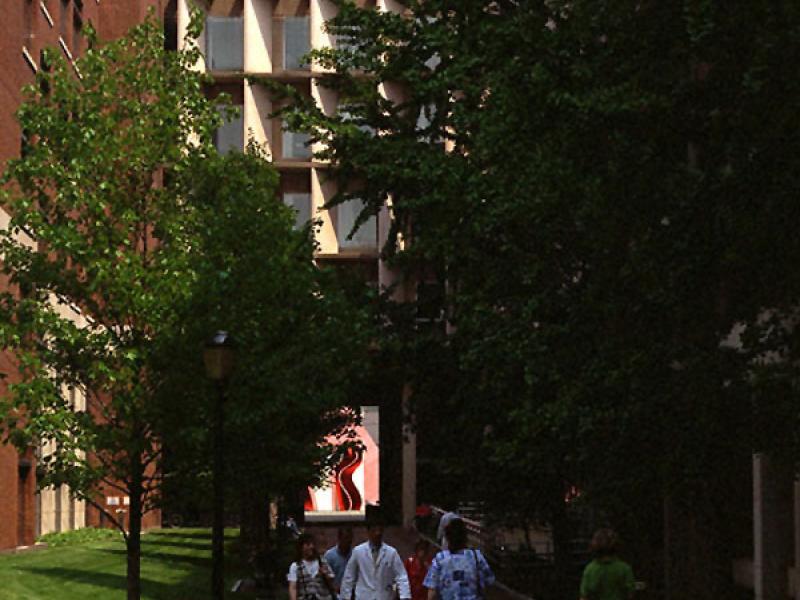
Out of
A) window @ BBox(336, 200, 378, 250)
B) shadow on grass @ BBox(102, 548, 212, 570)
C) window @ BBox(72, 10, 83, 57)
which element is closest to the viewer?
shadow on grass @ BBox(102, 548, 212, 570)

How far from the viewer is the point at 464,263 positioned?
76.8ft

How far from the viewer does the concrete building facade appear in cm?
7988

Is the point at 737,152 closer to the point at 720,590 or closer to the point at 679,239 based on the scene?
the point at 679,239

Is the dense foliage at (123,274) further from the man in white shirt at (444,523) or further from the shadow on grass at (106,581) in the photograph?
the shadow on grass at (106,581)

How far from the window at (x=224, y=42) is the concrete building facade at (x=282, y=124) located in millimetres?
49

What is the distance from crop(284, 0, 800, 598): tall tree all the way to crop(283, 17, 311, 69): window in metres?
62.6

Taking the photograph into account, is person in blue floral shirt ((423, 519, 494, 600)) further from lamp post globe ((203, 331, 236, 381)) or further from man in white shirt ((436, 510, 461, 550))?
lamp post globe ((203, 331, 236, 381))

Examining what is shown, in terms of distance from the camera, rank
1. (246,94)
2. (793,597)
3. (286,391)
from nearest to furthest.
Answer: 1. (793,597)
2. (286,391)
3. (246,94)

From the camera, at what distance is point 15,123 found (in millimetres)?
49594

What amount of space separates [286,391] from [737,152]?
22.1 metres

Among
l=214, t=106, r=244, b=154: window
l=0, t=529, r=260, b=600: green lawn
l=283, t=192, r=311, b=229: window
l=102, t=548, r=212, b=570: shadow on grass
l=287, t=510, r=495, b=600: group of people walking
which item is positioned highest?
l=214, t=106, r=244, b=154: window

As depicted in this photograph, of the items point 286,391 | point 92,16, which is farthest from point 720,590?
point 92,16

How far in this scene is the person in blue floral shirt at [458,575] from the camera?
16.0 meters

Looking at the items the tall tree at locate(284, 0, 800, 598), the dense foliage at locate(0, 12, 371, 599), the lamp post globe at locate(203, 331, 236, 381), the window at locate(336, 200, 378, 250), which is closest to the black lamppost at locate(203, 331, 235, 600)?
the lamp post globe at locate(203, 331, 236, 381)
